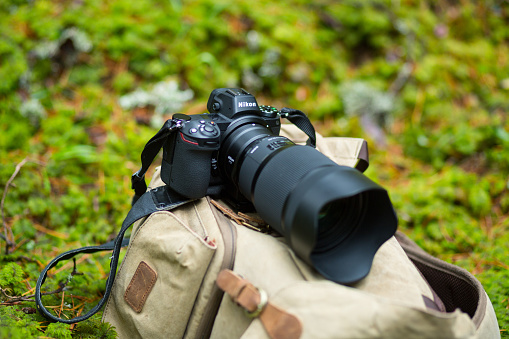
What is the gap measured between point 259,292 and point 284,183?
0.31 metres

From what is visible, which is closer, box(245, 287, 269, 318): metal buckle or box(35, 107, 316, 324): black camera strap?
box(245, 287, 269, 318): metal buckle

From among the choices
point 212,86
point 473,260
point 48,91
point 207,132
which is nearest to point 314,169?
point 207,132

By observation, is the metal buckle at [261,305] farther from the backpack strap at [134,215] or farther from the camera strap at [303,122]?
the camera strap at [303,122]

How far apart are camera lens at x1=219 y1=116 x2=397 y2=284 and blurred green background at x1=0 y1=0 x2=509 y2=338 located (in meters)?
0.74

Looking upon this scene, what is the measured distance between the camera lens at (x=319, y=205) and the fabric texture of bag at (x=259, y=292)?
0.22 ft

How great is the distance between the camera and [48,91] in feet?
9.00

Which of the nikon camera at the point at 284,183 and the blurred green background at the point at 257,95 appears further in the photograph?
the blurred green background at the point at 257,95

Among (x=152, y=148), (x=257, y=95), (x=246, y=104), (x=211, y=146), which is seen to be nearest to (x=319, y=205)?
(x=211, y=146)

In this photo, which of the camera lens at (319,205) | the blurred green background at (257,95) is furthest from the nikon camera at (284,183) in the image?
the blurred green background at (257,95)

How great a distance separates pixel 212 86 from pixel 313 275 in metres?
2.09

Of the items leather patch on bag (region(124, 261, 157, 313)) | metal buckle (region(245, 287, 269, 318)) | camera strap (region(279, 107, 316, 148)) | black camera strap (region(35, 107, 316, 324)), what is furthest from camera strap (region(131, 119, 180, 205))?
metal buckle (region(245, 287, 269, 318))

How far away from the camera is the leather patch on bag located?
1303mm

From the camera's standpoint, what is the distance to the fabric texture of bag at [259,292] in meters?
0.96

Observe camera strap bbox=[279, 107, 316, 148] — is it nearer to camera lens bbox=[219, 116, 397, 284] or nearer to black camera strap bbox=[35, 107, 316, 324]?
camera lens bbox=[219, 116, 397, 284]
